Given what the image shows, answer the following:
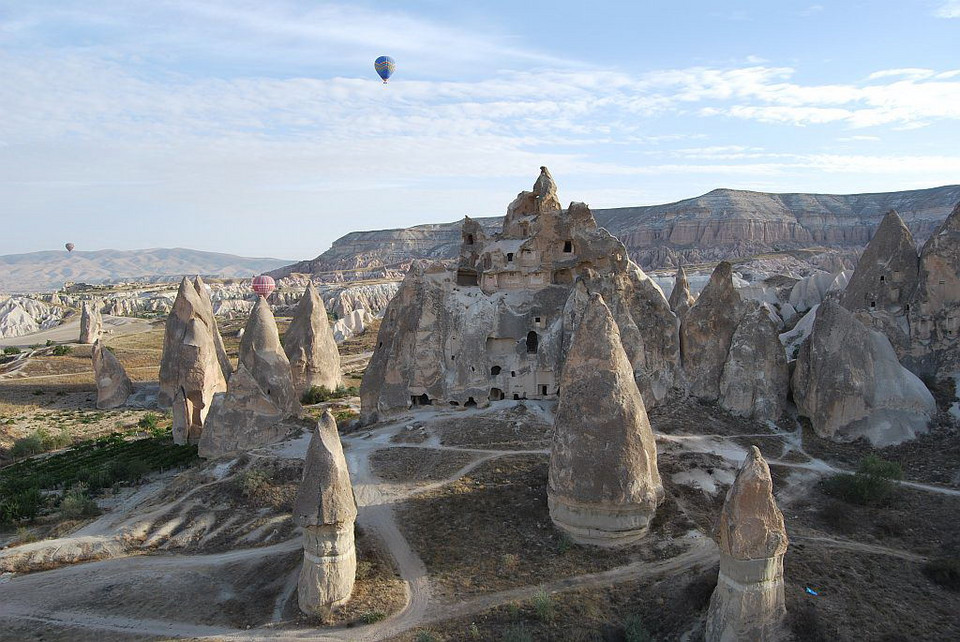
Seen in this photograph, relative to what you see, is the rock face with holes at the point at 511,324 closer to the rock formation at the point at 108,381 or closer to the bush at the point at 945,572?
Result: the bush at the point at 945,572

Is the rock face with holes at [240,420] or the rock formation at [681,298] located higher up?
the rock formation at [681,298]

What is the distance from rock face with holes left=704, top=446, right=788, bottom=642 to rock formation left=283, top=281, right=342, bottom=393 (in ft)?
80.4

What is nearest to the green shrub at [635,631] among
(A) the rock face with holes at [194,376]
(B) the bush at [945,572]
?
(B) the bush at [945,572]

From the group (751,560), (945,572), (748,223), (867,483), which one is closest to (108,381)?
(751,560)

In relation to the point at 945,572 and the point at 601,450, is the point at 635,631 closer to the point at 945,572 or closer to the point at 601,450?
the point at 601,450

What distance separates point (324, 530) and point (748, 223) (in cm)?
12681

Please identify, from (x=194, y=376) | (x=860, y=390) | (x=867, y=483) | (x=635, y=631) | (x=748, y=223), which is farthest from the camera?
(x=748, y=223)

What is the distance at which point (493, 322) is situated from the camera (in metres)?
24.1

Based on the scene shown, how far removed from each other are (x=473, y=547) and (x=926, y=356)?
2008 cm

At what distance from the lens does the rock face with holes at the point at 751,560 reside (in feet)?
35.9

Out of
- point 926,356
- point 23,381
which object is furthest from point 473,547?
point 23,381

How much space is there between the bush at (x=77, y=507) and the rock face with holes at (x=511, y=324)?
926 centimetres

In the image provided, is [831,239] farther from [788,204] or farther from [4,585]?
[4,585]

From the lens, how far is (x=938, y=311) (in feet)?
78.7
